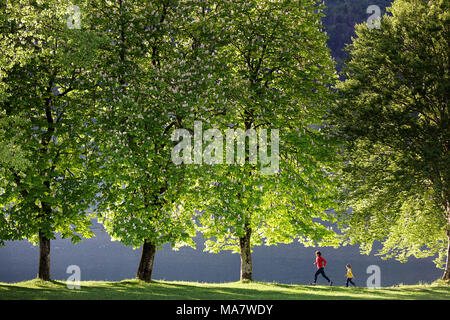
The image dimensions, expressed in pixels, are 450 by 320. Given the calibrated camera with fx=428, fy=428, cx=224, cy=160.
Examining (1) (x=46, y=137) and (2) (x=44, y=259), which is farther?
(2) (x=44, y=259)

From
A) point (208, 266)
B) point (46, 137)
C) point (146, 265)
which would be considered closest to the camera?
point (46, 137)

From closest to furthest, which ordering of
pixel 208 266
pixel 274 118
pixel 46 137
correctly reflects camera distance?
pixel 274 118, pixel 46 137, pixel 208 266

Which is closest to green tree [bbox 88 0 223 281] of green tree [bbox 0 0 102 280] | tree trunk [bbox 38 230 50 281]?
green tree [bbox 0 0 102 280]

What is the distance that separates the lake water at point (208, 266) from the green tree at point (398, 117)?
90945 mm

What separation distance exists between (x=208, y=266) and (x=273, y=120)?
134597 millimetres

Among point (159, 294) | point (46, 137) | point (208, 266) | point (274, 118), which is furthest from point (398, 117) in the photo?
point (208, 266)

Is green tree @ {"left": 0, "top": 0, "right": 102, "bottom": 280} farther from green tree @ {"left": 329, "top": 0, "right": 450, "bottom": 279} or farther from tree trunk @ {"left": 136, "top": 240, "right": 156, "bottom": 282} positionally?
green tree @ {"left": 329, "top": 0, "right": 450, "bottom": 279}

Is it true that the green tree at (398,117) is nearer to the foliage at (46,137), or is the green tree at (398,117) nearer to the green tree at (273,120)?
the green tree at (273,120)

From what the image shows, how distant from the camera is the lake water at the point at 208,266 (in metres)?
128

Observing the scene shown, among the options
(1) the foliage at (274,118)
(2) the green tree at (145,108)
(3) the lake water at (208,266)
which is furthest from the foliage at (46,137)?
(3) the lake water at (208,266)

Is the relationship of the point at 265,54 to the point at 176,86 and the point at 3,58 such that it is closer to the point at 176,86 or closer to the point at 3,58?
the point at 176,86

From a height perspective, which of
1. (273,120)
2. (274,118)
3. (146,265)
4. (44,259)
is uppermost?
(274,118)

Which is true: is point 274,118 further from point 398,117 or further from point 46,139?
point 46,139

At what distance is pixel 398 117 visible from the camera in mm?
24766
